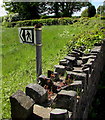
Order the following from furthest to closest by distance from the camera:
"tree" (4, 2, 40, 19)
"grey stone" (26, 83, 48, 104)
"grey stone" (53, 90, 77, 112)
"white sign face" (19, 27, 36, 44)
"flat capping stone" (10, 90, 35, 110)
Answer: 1. "tree" (4, 2, 40, 19)
2. "white sign face" (19, 27, 36, 44)
3. "grey stone" (26, 83, 48, 104)
4. "grey stone" (53, 90, 77, 112)
5. "flat capping stone" (10, 90, 35, 110)

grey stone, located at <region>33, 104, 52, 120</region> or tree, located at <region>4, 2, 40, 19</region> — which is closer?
grey stone, located at <region>33, 104, 52, 120</region>

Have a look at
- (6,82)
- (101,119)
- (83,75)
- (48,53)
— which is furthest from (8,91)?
(48,53)

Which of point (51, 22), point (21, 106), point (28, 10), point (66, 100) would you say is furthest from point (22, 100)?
point (28, 10)

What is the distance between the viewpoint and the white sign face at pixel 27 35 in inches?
91.1

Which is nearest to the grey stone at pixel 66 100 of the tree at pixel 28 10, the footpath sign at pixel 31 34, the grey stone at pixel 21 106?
the grey stone at pixel 21 106

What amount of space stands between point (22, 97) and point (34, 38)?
1.09 metres

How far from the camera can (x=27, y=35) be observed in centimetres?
234

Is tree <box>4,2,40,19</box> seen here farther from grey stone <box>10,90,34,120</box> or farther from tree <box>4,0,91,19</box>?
grey stone <box>10,90,34,120</box>

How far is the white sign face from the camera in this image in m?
2.31

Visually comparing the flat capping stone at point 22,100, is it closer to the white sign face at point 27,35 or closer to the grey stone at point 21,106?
the grey stone at point 21,106

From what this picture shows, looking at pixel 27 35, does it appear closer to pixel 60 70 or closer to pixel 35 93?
pixel 60 70

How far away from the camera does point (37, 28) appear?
2.38 meters

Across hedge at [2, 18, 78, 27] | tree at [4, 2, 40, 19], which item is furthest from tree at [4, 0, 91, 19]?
hedge at [2, 18, 78, 27]

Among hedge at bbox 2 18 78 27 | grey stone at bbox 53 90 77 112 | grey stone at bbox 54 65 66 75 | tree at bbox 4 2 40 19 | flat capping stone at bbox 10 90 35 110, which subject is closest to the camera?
flat capping stone at bbox 10 90 35 110
